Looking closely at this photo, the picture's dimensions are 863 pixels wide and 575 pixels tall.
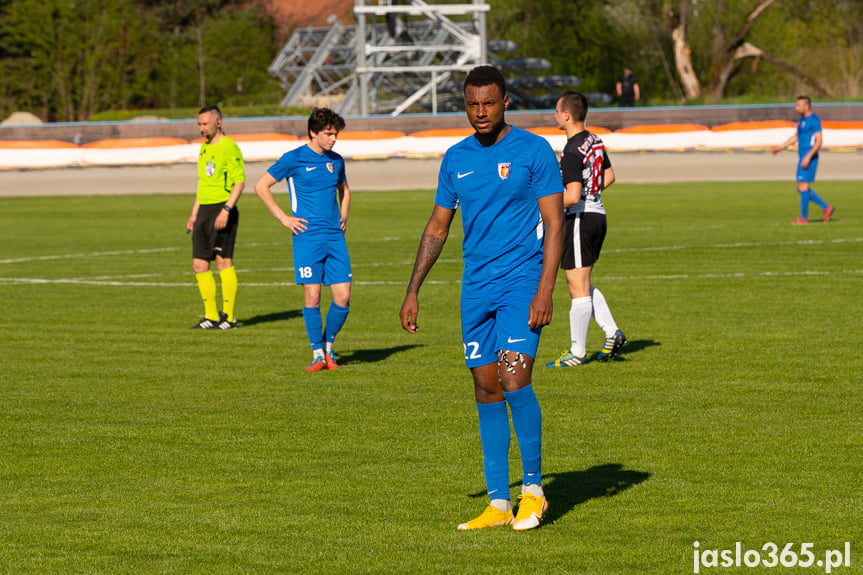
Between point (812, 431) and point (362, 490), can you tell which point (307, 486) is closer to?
point (362, 490)

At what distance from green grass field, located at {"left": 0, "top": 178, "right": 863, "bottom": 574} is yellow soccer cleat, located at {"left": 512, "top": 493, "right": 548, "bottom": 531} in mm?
59

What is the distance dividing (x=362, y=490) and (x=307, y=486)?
35 cm

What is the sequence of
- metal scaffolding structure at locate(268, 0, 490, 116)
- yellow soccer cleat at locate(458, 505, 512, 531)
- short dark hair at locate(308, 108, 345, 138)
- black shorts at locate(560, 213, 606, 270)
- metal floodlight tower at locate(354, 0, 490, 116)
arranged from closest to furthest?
yellow soccer cleat at locate(458, 505, 512, 531), black shorts at locate(560, 213, 606, 270), short dark hair at locate(308, 108, 345, 138), metal floodlight tower at locate(354, 0, 490, 116), metal scaffolding structure at locate(268, 0, 490, 116)

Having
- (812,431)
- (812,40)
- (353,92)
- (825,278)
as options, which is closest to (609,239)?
(825,278)

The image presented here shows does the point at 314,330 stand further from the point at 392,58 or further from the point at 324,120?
the point at 392,58

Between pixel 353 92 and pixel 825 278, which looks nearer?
pixel 825 278

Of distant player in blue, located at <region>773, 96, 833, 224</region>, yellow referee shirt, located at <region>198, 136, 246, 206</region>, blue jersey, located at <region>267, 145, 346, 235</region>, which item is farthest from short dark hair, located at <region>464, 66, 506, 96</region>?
distant player in blue, located at <region>773, 96, 833, 224</region>

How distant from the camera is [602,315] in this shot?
11500mm

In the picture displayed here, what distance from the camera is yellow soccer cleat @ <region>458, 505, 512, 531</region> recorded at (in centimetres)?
624

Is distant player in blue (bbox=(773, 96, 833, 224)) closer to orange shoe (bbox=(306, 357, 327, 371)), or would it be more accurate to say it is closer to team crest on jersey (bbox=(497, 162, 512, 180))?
orange shoe (bbox=(306, 357, 327, 371))

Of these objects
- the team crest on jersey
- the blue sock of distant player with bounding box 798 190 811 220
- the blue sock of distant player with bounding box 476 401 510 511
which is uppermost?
the team crest on jersey

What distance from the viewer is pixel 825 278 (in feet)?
55.9

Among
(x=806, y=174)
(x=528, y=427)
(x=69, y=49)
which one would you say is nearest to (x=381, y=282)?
(x=806, y=174)

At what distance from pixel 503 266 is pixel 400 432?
2.75m
